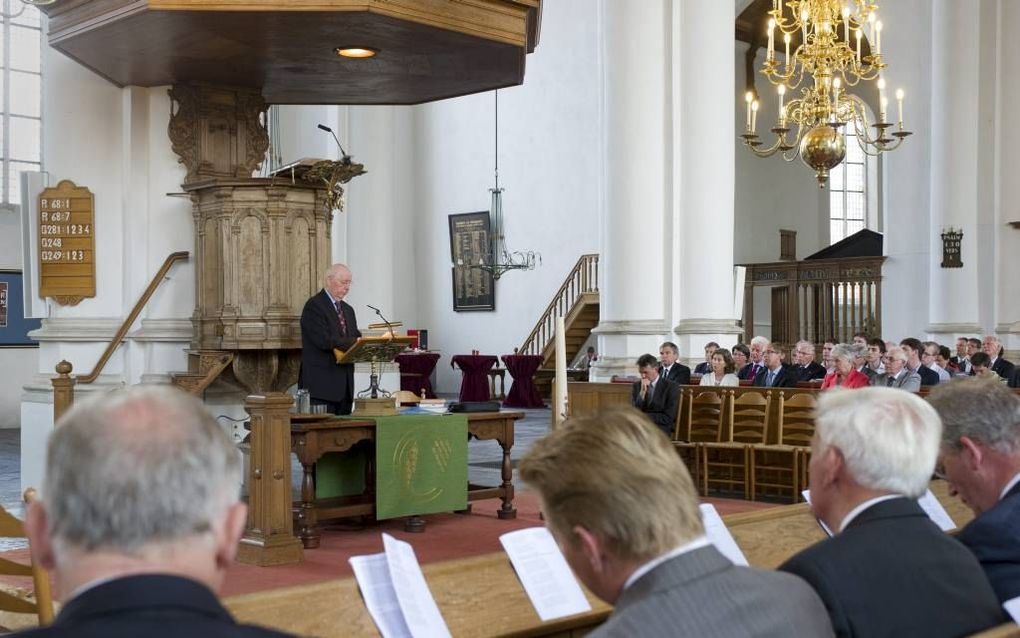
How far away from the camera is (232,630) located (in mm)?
1283

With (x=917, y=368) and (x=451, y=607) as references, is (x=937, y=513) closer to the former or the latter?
(x=451, y=607)

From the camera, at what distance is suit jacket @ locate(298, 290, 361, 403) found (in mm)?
8094

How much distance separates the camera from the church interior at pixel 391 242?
7211 millimetres

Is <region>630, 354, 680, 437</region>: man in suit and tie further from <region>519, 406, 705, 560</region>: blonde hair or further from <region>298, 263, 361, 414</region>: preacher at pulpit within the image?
<region>519, 406, 705, 560</region>: blonde hair

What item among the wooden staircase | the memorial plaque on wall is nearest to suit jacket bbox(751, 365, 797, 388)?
the memorial plaque on wall

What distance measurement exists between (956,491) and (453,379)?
2065cm

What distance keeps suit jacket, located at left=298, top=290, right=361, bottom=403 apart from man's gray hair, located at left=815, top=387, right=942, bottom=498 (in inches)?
234

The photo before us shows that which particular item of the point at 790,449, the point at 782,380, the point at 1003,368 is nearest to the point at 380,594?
the point at 790,449

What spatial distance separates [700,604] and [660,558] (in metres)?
0.09

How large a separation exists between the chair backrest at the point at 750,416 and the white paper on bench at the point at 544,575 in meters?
6.52

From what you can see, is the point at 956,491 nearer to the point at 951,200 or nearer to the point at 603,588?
the point at 603,588

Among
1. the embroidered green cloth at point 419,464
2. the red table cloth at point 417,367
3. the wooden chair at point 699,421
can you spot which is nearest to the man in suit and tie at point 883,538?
the embroidered green cloth at point 419,464

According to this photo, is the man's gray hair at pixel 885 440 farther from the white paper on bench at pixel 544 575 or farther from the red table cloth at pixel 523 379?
the red table cloth at pixel 523 379

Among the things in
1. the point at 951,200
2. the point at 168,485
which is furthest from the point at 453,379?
the point at 168,485
